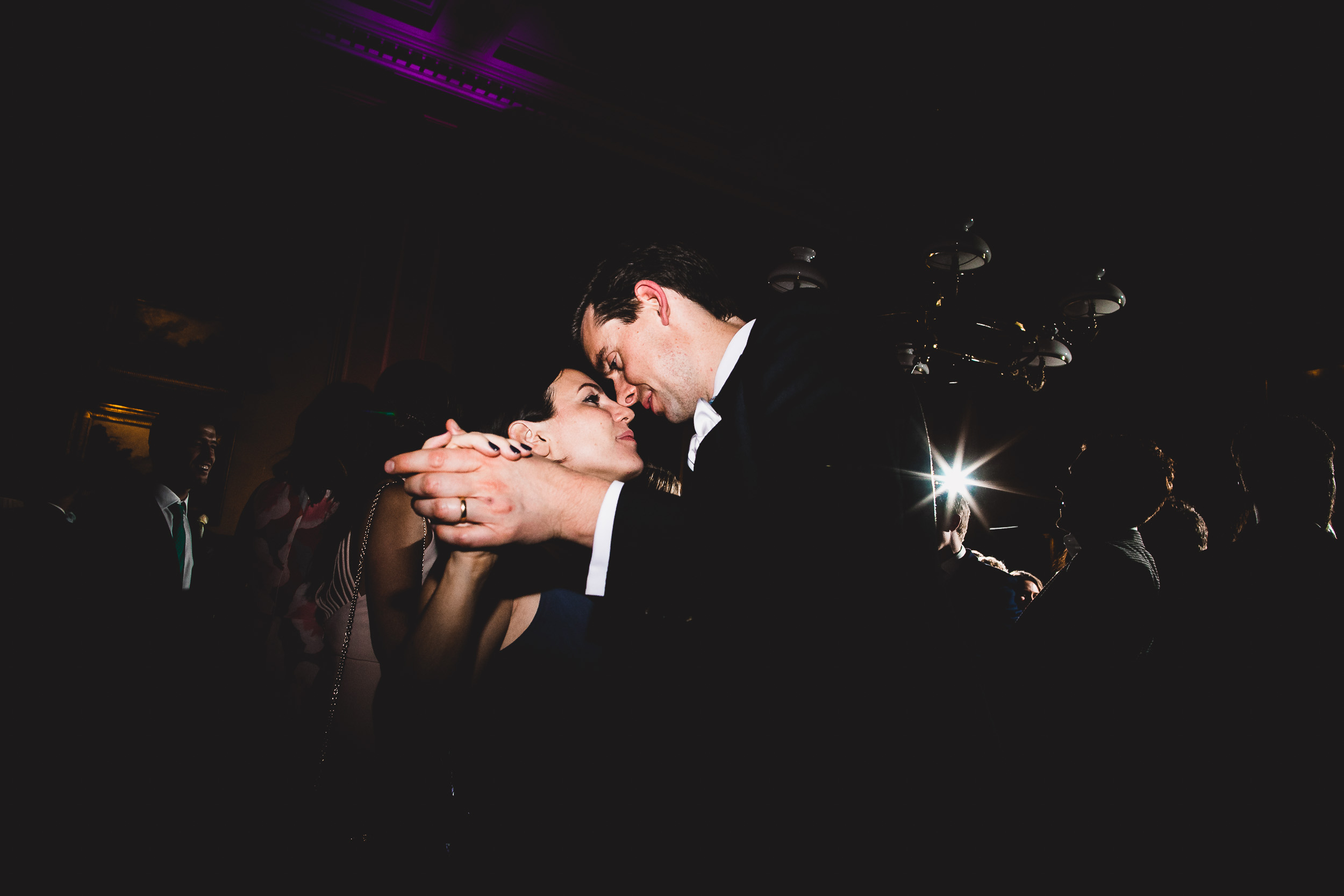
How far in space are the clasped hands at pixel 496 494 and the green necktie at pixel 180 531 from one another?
3.01 metres

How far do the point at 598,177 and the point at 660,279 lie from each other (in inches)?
167

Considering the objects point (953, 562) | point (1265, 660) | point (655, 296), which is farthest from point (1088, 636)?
point (953, 562)

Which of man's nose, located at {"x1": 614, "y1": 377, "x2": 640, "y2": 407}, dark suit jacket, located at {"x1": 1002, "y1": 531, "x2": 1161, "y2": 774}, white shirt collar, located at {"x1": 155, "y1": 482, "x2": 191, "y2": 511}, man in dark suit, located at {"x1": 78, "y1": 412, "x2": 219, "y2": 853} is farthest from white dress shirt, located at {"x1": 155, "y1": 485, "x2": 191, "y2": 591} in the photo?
dark suit jacket, located at {"x1": 1002, "y1": 531, "x2": 1161, "y2": 774}

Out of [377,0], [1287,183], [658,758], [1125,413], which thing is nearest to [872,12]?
[377,0]

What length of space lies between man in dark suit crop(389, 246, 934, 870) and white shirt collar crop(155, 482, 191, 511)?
9.41 ft

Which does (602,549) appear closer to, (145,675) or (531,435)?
(531,435)

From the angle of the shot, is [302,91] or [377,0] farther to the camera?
[302,91]

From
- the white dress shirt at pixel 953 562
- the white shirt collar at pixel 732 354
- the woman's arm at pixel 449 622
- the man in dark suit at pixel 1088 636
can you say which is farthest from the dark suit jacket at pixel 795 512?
the white dress shirt at pixel 953 562

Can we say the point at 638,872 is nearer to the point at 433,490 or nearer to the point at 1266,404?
the point at 433,490

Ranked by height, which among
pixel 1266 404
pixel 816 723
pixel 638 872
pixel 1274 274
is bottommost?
pixel 638 872

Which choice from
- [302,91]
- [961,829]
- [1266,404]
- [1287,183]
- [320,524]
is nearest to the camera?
[961,829]

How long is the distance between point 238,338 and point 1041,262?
23.3 feet

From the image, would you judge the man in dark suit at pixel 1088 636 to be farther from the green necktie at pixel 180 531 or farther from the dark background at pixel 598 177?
the green necktie at pixel 180 531

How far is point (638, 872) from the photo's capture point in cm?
117
